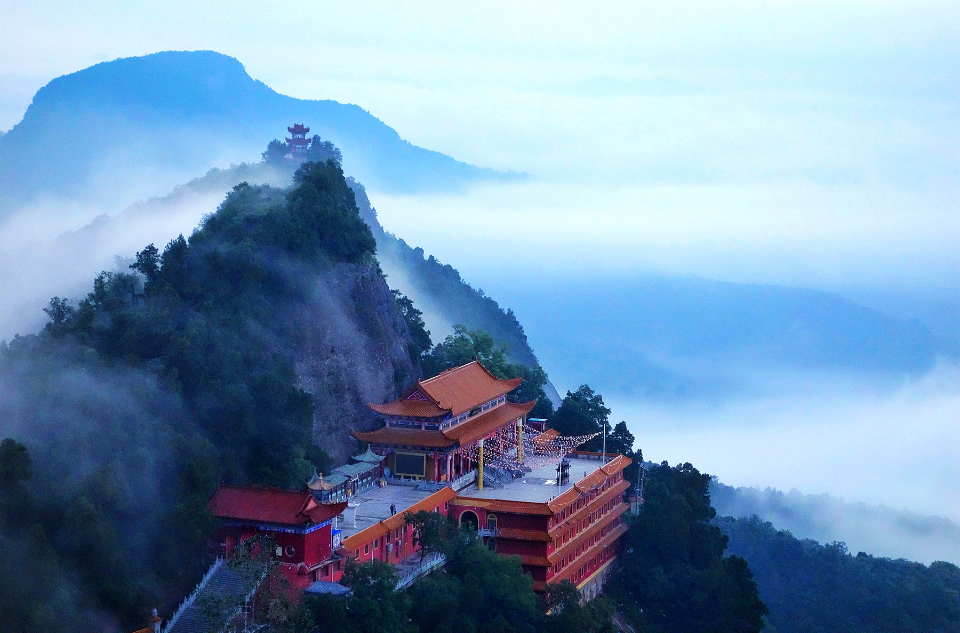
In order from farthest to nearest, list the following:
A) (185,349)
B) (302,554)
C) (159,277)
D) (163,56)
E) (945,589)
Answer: (163,56)
(945,589)
(159,277)
(185,349)
(302,554)

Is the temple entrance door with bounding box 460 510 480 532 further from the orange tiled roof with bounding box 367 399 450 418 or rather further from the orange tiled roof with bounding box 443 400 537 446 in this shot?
Answer: the orange tiled roof with bounding box 367 399 450 418

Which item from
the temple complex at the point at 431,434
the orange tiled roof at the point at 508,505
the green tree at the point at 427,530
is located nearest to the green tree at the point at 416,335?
the temple complex at the point at 431,434

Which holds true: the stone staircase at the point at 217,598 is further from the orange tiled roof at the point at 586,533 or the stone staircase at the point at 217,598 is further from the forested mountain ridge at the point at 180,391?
the orange tiled roof at the point at 586,533

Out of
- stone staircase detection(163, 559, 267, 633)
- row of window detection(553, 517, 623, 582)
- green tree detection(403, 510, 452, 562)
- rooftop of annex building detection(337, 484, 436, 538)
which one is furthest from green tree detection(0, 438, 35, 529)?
row of window detection(553, 517, 623, 582)

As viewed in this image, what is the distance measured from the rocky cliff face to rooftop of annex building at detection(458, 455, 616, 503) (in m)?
4.97

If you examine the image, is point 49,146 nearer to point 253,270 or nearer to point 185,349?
point 253,270

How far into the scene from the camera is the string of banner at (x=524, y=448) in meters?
36.5

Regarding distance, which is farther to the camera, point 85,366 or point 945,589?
point 945,589

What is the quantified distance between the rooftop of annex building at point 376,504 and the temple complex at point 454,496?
33mm

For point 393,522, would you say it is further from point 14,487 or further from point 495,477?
point 14,487

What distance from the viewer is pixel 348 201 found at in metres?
44.9

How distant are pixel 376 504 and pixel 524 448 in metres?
9.54

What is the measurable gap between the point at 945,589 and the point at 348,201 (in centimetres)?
2945

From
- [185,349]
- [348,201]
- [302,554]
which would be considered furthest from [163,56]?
[302,554]
